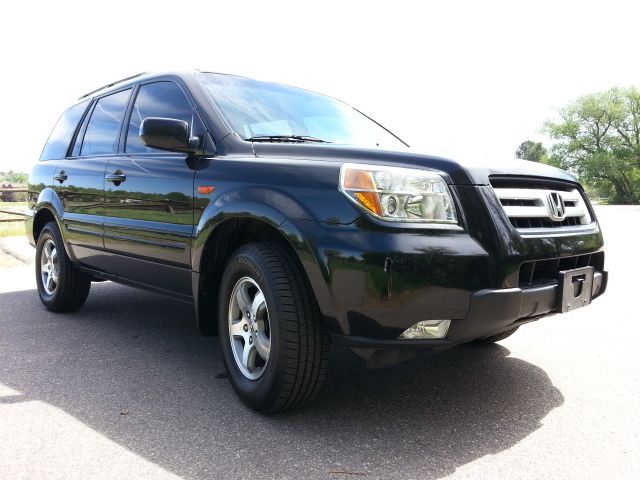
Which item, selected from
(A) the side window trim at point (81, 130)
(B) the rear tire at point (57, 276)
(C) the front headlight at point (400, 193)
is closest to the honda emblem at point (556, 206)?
(C) the front headlight at point (400, 193)

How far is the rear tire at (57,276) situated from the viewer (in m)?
4.80

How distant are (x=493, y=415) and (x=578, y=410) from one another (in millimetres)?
452

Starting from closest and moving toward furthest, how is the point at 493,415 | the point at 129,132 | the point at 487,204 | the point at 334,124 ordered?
1. the point at 487,204
2. the point at 493,415
3. the point at 334,124
4. the point at 129,132

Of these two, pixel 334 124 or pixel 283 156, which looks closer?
pixel 283 156

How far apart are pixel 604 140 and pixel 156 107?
62444mm

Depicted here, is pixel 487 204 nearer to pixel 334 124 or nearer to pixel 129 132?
pixel 334 124

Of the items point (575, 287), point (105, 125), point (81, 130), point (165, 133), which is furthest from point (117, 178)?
point (575, 287)

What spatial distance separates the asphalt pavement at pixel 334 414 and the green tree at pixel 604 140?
192 feet

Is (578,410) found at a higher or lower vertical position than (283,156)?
lower

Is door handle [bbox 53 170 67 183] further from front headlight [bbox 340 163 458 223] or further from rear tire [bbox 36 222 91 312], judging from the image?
front headlight [bbox 340 163 458 223]

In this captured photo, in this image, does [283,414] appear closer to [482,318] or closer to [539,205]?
[482,318]

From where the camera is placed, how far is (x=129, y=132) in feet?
13.0

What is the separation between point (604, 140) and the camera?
57250mm

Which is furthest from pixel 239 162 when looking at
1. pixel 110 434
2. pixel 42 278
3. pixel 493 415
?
pixel 42 278
